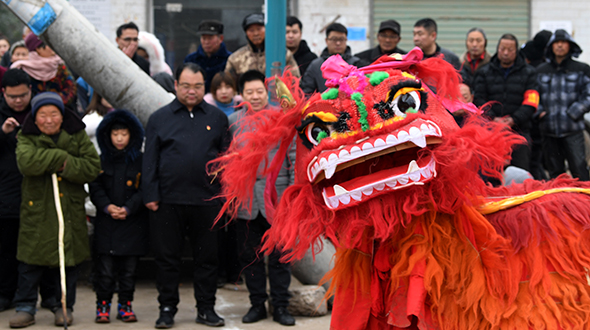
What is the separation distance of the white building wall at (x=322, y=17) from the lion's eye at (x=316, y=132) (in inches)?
316

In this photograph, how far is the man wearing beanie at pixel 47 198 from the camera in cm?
433

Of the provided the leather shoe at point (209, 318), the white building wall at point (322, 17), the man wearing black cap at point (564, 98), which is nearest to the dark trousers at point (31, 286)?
the leather shoe at point (209, 318)

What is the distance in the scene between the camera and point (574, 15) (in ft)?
35.2

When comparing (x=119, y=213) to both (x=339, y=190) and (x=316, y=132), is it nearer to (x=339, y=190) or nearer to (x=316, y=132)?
(x=316, y=132)

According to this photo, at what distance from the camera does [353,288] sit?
2338 mm

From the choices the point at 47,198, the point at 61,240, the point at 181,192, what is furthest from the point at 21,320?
the point at 181,192

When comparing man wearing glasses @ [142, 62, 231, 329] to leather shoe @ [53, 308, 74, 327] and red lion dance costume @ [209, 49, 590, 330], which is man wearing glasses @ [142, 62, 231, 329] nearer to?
leather shoe @ [53, 308, 74, 327]

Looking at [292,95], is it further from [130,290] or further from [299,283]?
[299,283]

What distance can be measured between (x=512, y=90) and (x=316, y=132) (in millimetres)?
4264

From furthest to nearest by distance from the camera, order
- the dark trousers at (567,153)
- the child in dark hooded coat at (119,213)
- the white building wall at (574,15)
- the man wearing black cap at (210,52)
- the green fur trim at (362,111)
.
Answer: the white building wall at (574,15) < the dark trousers at (567,153) < the man wearing black cap at (210,52) < the child in dark hooded coat at (119,213) < the green fur trim at (362,111)

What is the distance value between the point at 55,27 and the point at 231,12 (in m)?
5.51

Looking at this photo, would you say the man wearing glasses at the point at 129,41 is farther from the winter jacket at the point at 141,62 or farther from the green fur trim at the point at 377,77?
the green fur trim at the point at 377,77

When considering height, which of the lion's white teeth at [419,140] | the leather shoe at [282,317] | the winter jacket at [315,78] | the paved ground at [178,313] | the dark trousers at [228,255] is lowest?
the paved ground at [178,313]

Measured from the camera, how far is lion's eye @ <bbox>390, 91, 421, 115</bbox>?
2.20 meters
